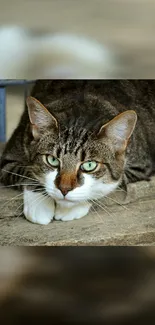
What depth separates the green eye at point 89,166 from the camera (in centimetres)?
102

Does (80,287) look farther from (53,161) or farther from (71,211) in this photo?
(53,161)

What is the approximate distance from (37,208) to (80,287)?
28 centimetres

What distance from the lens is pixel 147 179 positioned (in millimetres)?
1101

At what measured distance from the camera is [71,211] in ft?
3.52

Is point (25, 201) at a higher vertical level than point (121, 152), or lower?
lower

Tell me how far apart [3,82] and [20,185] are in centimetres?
21

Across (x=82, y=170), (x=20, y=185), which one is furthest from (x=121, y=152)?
(x=20, y=185)

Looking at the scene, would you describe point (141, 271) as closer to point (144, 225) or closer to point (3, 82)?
point (144, 225)
